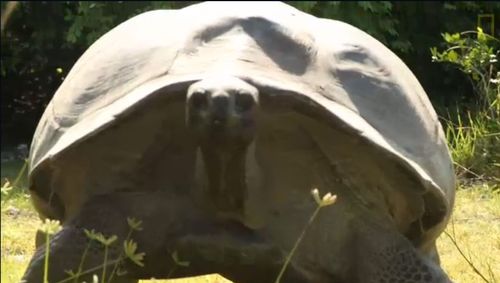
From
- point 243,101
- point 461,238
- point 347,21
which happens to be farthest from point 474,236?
point 347,21

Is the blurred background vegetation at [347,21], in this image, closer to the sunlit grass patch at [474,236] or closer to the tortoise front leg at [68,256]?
the sunlit grass patch at [474,236]

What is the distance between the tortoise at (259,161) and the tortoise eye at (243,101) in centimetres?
14

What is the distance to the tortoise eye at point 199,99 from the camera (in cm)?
151

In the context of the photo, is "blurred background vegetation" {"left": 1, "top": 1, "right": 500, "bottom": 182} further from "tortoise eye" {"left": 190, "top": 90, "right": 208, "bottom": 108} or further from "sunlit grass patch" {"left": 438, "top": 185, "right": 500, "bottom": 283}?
"tortoise eye" {"left": 190, "top": 90, "right": 208, "bottom": 108}

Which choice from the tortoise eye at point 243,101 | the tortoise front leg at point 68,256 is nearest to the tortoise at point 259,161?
the tortoise front leg at point 68,256

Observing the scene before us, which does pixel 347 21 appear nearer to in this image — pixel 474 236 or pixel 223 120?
pixel 474 236

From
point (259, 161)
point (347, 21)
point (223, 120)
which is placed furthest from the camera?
point (347, 21)

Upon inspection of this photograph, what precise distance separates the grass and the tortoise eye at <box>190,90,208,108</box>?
81cm

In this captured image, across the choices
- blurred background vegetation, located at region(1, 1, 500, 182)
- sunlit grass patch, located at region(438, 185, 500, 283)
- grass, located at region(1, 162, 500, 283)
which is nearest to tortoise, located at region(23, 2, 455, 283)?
grass, located at region(1, 162, 500, 283)

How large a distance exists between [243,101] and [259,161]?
257mm

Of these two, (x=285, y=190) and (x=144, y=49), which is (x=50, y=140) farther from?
(x=285, y=190)

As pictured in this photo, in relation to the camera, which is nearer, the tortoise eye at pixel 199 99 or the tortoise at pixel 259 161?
the tortoise eye at pixel 199 99

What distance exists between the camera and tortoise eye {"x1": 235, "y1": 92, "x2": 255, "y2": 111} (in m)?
1.53

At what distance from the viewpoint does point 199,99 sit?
4.97ft
